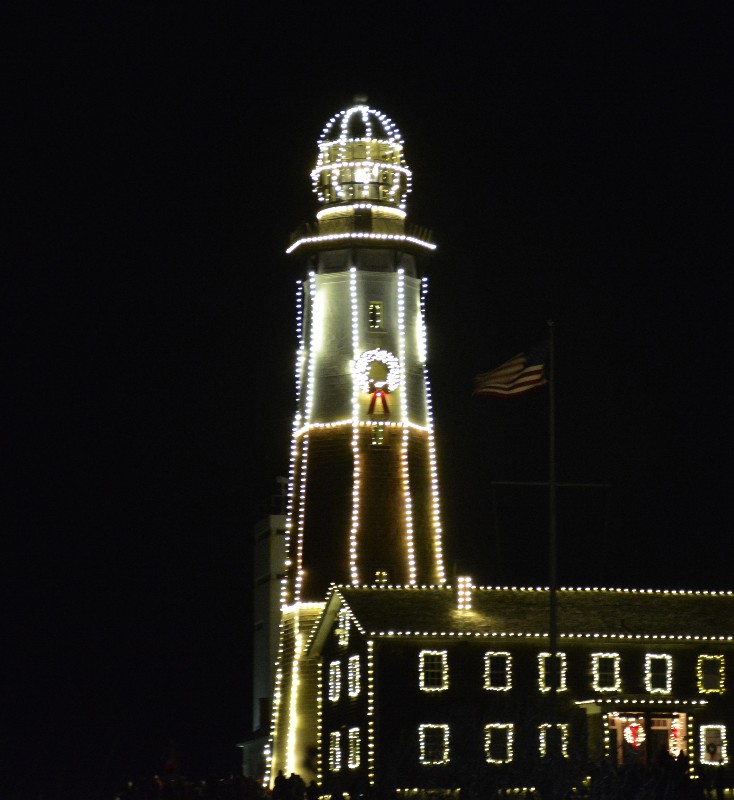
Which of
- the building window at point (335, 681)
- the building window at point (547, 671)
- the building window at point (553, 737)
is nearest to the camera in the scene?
the building window at point (553, 737)

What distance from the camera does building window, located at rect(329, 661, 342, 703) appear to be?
66062 millimetres

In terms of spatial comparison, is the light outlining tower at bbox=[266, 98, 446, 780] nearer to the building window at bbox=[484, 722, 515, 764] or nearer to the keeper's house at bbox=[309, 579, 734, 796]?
the keeper's house at bbox=[309, 579, 734, 796]

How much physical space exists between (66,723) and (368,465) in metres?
25.7

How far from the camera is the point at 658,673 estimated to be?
211ft

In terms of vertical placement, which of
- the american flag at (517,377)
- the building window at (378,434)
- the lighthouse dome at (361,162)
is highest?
the lighthouse dome at (361,162)

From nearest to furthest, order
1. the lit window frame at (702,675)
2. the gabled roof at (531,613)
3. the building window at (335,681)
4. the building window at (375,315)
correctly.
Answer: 1. the gabled roof at (531,613)
2. the lit window frame at (702,675)
3. the building window at (335,681)
4. the building window at (375,315)

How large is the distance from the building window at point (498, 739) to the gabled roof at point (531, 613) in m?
2.67

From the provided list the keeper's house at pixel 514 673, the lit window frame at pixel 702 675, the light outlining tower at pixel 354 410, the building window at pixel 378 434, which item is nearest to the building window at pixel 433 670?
the keeper's house at pixel 514 673

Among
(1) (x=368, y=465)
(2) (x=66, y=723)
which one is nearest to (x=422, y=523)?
(1) (x=368, y=465)

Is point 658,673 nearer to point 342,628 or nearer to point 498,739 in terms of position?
point 498,739

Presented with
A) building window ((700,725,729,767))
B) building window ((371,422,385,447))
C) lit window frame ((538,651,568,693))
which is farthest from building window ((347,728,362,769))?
building window ((700,725,729,767))

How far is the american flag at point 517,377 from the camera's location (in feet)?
194

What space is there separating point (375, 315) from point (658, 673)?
15.1m

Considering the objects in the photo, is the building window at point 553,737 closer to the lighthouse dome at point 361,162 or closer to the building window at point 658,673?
the building window at point 658,673
